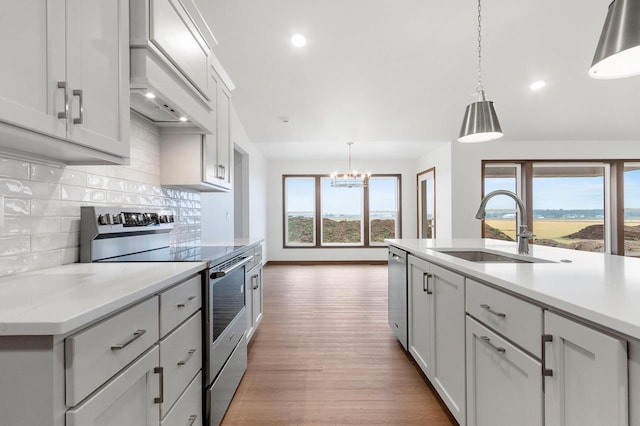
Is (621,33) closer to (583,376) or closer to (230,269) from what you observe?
(583,376)

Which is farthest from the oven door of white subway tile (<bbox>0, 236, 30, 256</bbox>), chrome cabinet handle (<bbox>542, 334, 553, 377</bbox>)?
chrome cabinet handle (<bbox>542, 334, 553, 377</bbox>)

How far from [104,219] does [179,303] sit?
29.5 inches

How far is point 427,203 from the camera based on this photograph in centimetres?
721

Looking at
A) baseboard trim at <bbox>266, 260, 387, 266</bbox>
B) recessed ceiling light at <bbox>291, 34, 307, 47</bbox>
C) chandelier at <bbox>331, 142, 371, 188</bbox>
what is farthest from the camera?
baseboard trim at <bbox>266, 260, 387, 266</bbox>

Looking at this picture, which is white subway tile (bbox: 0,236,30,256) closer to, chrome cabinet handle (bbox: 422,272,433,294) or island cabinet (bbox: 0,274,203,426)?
island cabinet (bbox: 0,274,203,426)

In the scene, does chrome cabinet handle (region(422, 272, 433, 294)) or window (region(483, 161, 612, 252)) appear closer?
chrome cabinet handle (region(422, 272, 433, 294))

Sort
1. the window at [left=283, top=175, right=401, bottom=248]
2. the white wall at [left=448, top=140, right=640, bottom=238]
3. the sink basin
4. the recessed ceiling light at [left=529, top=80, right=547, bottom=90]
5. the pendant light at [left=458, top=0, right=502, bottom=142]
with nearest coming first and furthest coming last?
the sink basin → the pendant light at [left=458, top=0, right=502, bottom=142] → the recessed ceiling light at [left=529, top=80, right=547, bottom=90] → the white wall at [left=448, top=140, right=640, bottom=238] → the window at [left=283, top=175, right=401, bottom=248]

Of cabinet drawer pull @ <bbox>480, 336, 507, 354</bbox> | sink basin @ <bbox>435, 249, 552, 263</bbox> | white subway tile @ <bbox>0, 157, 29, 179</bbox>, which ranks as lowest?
cabinet drawer pull @ <bbox>480, 336, 507, 354</bbox>

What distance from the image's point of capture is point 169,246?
7.84 ft

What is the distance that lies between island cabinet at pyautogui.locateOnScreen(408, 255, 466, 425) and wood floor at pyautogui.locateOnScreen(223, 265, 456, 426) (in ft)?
0.70

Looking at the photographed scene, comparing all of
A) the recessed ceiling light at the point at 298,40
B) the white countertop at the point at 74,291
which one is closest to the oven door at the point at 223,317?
the white countertop at the point at 74,291

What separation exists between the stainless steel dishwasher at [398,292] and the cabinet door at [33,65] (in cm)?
222

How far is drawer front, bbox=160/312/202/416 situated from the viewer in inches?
46.1

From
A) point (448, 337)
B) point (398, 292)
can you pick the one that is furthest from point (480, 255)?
point (448, 337)
